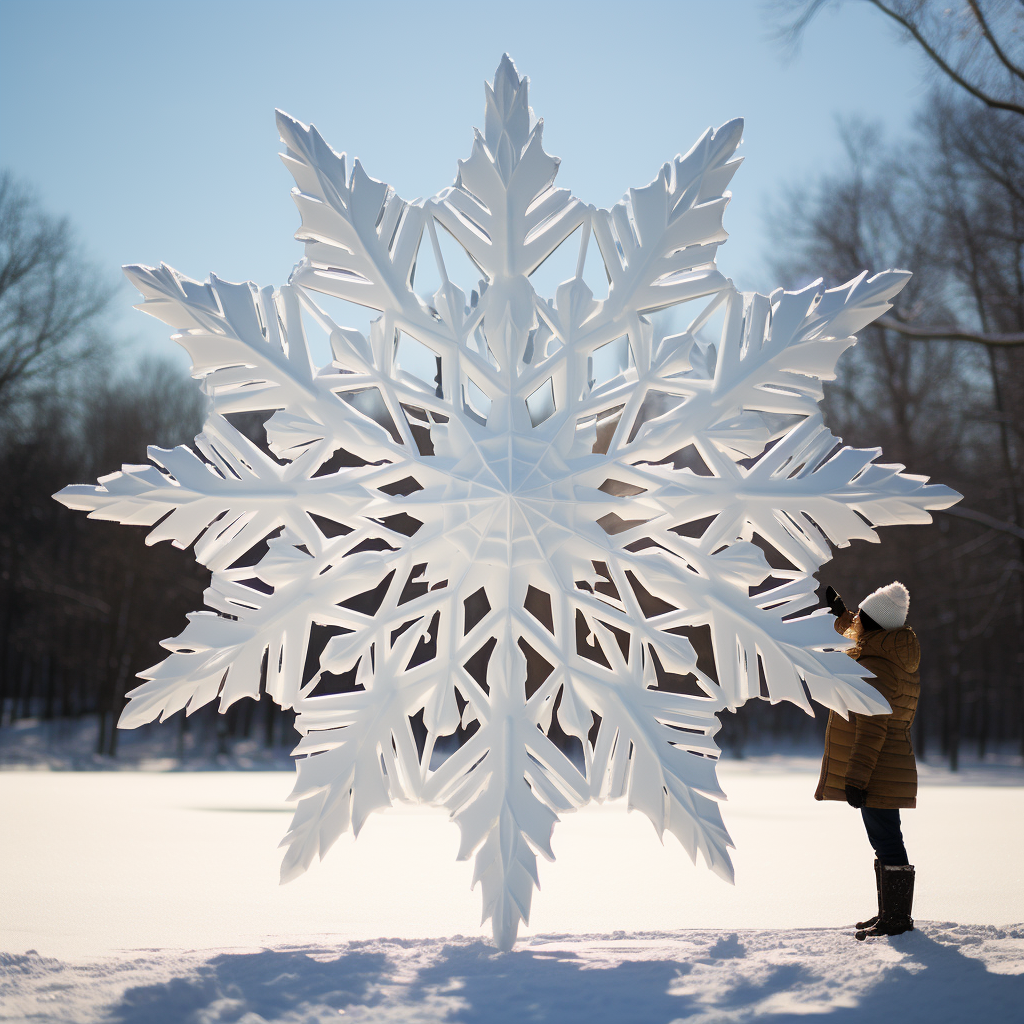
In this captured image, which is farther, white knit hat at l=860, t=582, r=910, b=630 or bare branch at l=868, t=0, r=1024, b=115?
bare branch at l=868, t=0, r=1024, b=115

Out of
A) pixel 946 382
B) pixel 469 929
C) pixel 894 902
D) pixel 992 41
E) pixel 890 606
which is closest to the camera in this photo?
pixel 894 902

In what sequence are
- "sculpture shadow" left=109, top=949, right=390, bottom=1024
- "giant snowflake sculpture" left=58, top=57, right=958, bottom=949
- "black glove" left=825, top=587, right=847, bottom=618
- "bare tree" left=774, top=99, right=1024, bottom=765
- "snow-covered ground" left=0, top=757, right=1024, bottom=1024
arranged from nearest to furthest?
"sculpture shadow" left=109, top=949, right=390, bottom=1024, "snow-covered ground" left=0, top=757, right=1024, bottom=1024, "giant snowflake sculpture" left=58, top=57, right=958, bottom=949, "black glove" left=825, top=587, right=847, bottom=618, "bare tree" left=774, top=99, right=1024, bottom=765

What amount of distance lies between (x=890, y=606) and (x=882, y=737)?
67 cm

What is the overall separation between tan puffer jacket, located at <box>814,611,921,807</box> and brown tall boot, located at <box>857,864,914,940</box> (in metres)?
0.35

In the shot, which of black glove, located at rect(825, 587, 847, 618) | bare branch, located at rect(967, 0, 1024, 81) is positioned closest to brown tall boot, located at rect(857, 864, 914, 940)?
black glove, located at rect(825, 587, 847, 618)

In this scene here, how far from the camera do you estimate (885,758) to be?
4.81 meters

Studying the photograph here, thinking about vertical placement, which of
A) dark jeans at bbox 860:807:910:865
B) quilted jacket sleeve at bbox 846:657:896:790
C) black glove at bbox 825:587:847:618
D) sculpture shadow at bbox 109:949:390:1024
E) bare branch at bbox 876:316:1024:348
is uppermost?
bare branch at bbox 876:316:1024:348

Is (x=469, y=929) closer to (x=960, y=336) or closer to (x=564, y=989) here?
(x=564, y=989)

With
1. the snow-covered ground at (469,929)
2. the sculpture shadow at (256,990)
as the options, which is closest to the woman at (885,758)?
the snow-covered ground at (469,929)

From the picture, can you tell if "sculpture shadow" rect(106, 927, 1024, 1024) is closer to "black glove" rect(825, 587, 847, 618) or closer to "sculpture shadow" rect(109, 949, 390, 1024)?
"sculpture shadow" rect(109, 949, 390, 1024)

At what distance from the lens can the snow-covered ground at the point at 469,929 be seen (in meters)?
3.82

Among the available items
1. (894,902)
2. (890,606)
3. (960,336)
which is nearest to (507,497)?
(890,606)

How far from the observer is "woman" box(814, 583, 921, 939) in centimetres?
478

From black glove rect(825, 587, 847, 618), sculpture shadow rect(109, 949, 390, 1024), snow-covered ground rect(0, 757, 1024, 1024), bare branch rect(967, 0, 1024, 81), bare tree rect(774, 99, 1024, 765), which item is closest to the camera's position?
sculpture shadow rect(109, 949, 390, 1024)
